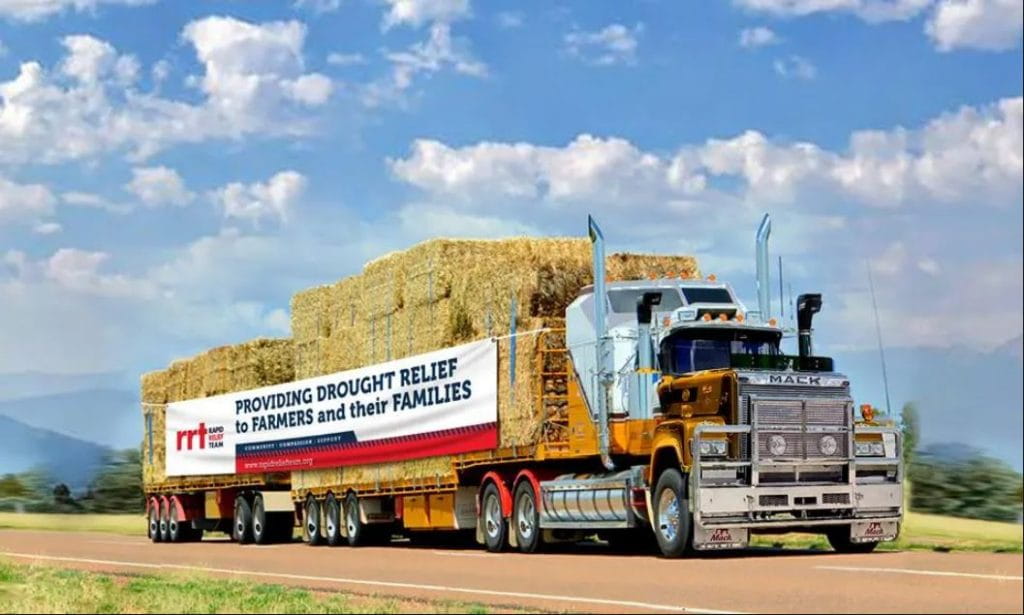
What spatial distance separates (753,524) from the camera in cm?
2178

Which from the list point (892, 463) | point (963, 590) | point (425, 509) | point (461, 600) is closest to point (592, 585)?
point (461, 600)

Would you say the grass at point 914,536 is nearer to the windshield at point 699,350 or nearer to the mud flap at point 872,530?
the mud flap at point 872,530

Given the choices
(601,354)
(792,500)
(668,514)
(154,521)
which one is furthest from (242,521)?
(792,500)

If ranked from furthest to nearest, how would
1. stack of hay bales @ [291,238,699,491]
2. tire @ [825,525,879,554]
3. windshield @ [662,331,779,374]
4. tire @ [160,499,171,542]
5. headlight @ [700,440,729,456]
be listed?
1. tire @ [160,499,171,542]
2. stack of hay bales @ [291,238,699,491]
3. windshield @ [662,331,779,374]
4. tire @ [825,525,879,554]
5. headlight @ [700,440,729,456]

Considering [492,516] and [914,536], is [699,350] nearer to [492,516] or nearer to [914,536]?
[492,516]

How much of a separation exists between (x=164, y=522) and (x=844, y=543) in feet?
78.9

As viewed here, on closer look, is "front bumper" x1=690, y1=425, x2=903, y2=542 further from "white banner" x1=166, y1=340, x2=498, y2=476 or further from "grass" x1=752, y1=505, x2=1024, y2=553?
"white banner" x1=166, y1=340, x2=498, y2=476

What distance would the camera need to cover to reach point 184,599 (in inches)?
631

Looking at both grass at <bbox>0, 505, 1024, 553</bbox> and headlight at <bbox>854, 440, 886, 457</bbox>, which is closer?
grass at <bbox>0, 505, 1024, 553</bbox>

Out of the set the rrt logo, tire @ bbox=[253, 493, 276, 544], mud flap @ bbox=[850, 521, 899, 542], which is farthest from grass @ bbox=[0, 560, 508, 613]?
the rrt logo

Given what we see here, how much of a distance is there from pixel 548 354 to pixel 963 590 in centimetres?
1166

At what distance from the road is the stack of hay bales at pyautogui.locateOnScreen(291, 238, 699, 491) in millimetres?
2872

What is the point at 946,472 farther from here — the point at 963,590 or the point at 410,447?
the point at 410,447

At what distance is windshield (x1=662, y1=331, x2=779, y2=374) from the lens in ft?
77.7
